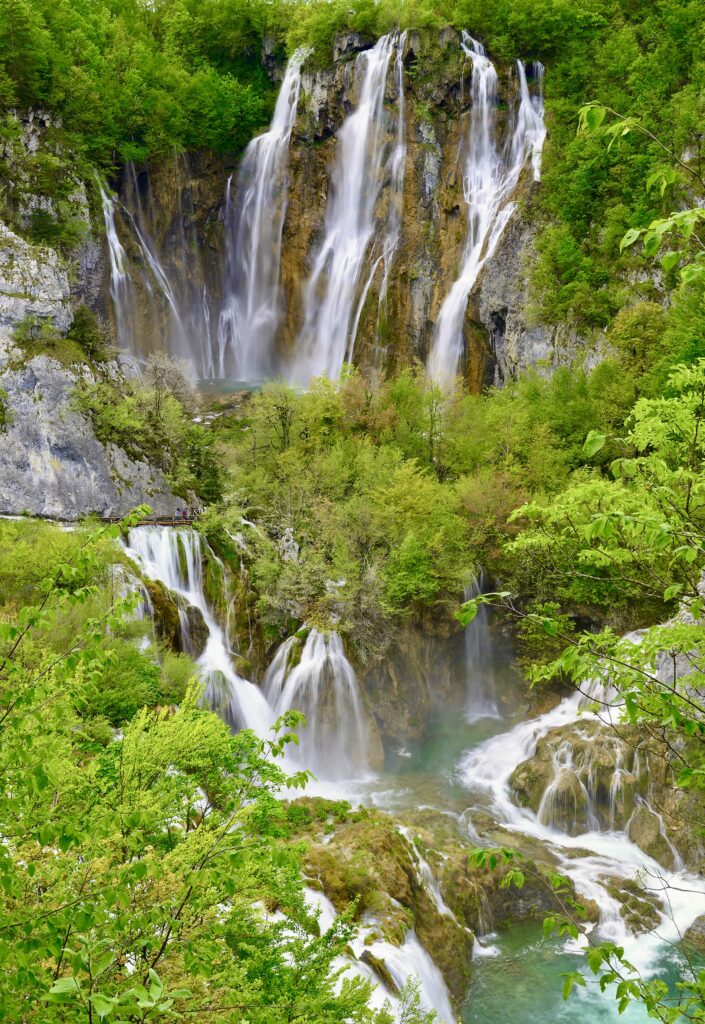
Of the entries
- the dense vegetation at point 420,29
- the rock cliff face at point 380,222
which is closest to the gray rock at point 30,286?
the dense vegetation at point 420,29

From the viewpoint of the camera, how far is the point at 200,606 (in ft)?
65.7

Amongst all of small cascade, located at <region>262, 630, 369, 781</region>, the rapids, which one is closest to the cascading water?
the rapids

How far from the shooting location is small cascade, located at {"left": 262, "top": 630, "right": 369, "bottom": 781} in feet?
64.2

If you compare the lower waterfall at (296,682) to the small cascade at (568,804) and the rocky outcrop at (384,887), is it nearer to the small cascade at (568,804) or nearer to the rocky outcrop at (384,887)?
the small cascade at (568,804)

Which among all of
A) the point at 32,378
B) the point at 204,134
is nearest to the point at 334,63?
the point at 204,134

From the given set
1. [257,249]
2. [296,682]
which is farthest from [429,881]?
[257,249]

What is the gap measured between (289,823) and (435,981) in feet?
11.8

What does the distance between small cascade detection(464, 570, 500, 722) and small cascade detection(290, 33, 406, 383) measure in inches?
587

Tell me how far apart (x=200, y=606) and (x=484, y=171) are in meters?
24.2

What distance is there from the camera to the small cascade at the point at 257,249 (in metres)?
36.8

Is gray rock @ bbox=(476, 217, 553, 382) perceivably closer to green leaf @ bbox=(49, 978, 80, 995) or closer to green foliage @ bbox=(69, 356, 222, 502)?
green foliage @ bbox=(69, 356, 222, 502)

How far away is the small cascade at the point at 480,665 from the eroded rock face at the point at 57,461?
10.7 meters

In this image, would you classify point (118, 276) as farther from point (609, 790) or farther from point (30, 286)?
point (609, 790)

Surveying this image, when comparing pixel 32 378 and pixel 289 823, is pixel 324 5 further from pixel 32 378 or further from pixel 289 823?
pixel 289 823
